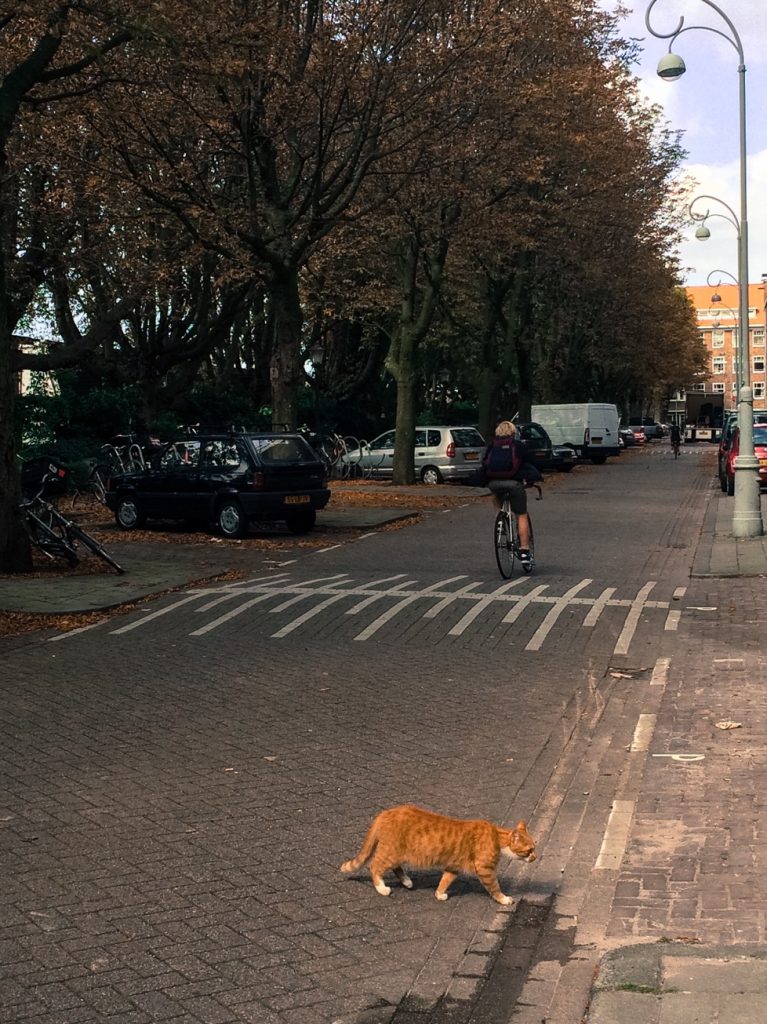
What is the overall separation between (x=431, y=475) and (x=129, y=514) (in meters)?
16.2

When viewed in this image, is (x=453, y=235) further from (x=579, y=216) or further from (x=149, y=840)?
(x=149, y=840)

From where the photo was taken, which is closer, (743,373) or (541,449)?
(743,373)

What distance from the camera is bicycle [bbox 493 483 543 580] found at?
14.8 meters

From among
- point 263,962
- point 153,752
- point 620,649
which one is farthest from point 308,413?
point 263,962

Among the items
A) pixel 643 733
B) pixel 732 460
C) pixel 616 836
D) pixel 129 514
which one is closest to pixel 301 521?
pixel 129 514

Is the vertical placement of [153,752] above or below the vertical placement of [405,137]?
below

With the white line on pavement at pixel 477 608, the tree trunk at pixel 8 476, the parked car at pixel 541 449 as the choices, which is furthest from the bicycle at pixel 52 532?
the parked car at pixel 541 449

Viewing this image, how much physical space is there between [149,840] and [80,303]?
30266 millimetres

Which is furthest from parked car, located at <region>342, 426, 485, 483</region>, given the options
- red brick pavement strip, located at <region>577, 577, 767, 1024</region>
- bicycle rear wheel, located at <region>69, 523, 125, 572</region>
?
red brick pavement strip, located at <region>577, 577, 767, 1024</region>

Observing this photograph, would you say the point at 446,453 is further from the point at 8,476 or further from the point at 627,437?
the point at 627,437

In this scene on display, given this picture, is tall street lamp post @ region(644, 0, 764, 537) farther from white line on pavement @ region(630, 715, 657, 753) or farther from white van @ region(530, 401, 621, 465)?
white van @ region(530, 401, 621, 465)

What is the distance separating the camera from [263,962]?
14.5 feet

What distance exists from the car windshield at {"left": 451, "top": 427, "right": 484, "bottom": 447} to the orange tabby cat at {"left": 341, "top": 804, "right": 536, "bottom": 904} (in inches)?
1259

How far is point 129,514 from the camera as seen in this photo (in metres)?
21.8
